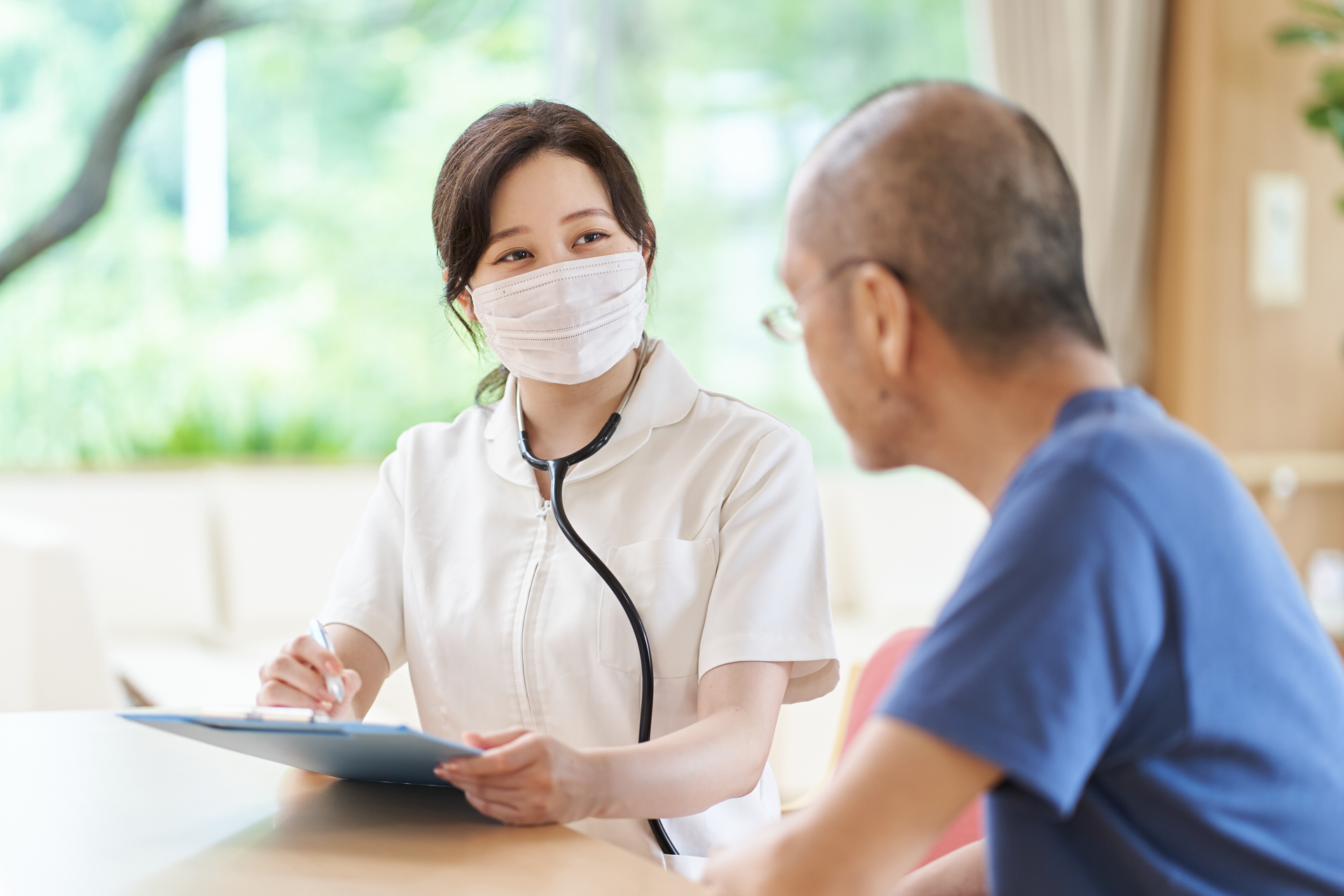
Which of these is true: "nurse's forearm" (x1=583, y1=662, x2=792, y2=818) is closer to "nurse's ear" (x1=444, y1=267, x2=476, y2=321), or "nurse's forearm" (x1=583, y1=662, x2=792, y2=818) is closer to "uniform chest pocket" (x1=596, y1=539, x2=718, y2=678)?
"uniform chest pocket" (x1=596, y1=539, x2=718, y2=678)

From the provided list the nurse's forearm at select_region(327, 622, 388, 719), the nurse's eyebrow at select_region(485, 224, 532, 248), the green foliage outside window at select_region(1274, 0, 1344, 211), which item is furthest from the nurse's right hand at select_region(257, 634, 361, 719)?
the green foliage outside window at select_region(1274, 0, 1344, 211)

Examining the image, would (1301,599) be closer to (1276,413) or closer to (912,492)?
(912,492)

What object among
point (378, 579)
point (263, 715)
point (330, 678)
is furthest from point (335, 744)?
point (378, 579)

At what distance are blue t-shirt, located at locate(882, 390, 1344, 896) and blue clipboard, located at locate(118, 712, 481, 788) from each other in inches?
14.8

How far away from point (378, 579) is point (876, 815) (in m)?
0.86

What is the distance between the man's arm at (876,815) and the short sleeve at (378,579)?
0.77 m

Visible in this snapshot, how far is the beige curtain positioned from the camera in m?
4.19

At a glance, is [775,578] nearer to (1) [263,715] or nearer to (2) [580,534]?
(2) [580,534]

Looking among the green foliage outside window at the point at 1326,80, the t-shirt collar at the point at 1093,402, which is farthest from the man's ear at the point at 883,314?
the green foliage outside window at the point at 1326,80

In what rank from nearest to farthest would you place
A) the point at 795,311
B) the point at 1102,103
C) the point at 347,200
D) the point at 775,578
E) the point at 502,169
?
the point at 795,311 < the point at 775,578 < the point at 502,169 < the point at 347,200 < the point at 1102,103

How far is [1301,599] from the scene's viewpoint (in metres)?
0.77

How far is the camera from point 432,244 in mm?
3463

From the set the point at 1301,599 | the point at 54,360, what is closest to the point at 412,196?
the point at 54,360

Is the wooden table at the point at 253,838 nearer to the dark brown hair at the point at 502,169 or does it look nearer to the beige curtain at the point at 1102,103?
the dark brown hair at the point at 502,169
